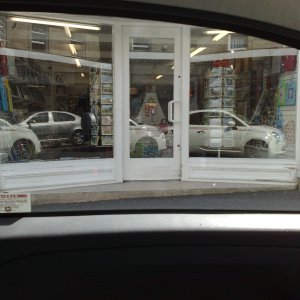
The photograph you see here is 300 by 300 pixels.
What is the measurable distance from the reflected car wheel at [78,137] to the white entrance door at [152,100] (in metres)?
0.85

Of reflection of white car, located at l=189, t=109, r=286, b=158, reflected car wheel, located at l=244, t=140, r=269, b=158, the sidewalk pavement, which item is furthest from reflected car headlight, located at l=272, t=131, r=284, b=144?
the sidewalk pavement

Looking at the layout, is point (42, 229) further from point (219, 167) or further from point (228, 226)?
point (219, 167)

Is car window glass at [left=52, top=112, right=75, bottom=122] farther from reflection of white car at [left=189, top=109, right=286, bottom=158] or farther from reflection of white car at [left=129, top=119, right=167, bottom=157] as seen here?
reflection of white car at [left=189, top=109, right=286, bottom=158]

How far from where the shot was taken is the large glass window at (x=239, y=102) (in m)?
5.61

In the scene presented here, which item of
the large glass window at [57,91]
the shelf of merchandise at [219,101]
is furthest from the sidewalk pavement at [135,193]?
the shelf of merchandise at [219,101]

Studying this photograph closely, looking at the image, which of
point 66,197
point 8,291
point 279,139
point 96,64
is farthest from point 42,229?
point 96,64

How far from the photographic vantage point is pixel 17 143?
5.29 meters

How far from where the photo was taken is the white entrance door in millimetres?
7172

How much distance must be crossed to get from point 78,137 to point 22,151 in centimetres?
113

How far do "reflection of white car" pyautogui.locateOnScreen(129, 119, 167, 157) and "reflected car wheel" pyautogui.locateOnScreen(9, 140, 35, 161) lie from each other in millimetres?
1683

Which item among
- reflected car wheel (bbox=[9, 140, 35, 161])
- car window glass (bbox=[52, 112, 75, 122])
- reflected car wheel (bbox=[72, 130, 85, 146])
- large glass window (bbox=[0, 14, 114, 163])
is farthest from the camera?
reflected car wheel (bbox=[72, 130, 85, 146])

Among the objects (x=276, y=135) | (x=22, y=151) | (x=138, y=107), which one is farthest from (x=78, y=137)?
(x=276, y=135)

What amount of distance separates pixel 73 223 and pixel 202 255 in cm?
53

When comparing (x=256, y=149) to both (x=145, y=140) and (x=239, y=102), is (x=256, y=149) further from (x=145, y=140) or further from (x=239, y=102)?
(x=145, y=140)
